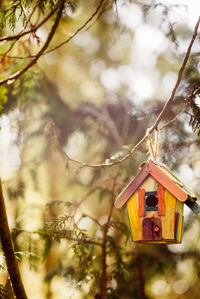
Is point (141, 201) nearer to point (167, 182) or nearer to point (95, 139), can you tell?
point (167, 182)

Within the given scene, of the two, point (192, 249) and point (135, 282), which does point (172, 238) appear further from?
point (135, 282)

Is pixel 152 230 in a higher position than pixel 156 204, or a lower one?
lower

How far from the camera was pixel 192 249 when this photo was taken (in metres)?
2.87

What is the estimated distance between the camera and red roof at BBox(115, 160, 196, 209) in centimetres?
139

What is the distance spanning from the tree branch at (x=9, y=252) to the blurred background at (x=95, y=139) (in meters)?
0.15

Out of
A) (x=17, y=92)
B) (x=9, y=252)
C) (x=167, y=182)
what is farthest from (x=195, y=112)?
(x=17, y=92)

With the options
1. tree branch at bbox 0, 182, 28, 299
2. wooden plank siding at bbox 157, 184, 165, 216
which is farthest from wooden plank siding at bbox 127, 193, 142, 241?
tree branch at bbox 0, 182, 28, 299

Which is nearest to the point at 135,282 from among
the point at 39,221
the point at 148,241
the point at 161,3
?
the point at 39,221

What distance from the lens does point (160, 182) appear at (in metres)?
1.45

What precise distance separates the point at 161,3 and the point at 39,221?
164 cm

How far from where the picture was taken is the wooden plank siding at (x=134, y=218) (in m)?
1.48

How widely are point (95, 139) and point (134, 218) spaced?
6.45ft

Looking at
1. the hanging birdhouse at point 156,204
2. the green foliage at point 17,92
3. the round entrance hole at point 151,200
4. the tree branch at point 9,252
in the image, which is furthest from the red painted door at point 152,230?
the green foliage at point 17,92

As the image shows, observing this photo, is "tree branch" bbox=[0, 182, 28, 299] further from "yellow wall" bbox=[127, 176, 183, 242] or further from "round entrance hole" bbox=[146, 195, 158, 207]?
"round entrance hole" bbox=[146, 195, 158, 207]
